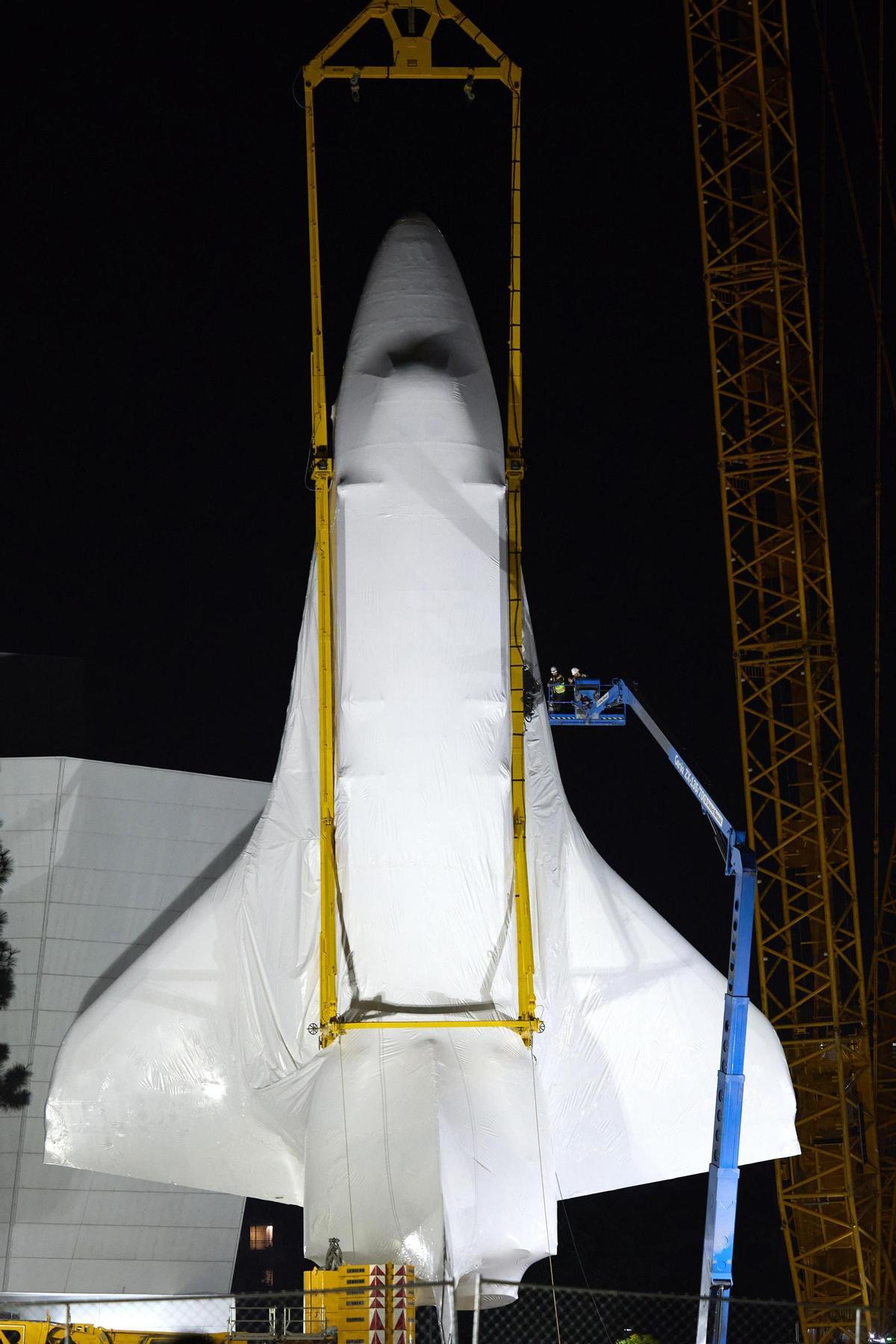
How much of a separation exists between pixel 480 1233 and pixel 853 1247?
64.1 ft

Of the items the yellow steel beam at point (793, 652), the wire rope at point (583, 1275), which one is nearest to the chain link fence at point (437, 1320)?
the wire rope at point (583, 1275)

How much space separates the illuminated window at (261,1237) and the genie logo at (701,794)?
127 feet

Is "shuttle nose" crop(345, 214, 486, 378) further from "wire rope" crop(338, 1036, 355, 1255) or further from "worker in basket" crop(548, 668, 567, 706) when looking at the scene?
"worker in basket" crop(548, 668, 567, 706)

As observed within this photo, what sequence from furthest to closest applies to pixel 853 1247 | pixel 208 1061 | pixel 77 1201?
pixel 77 1201
pixel 853 1247
pixel 208 1061

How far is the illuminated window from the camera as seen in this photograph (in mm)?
54969

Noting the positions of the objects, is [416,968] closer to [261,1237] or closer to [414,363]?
[414,363]

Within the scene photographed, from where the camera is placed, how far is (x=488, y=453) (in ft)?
53.0

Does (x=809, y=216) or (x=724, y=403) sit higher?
(x=809, y=216)

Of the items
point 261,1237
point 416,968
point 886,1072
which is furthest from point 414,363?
point 261,1237

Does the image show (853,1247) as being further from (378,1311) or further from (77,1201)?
(378,1311)

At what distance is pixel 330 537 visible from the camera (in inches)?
639

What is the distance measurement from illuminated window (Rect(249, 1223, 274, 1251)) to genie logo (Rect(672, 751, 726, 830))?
1528 inches

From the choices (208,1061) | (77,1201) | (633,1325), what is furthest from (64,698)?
(208,1061)

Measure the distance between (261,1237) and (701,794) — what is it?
41.1 m
